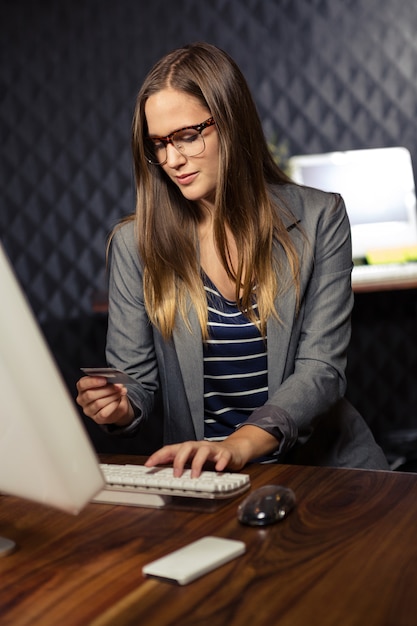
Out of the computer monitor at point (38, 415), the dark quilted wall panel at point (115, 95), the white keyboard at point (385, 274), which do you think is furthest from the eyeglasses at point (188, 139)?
the dark quilted wall panel at point (115, 95)

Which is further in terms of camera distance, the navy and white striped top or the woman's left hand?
the navy and white striped top

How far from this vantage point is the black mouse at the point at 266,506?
3.59 ft

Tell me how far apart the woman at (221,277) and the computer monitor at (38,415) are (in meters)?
0.75

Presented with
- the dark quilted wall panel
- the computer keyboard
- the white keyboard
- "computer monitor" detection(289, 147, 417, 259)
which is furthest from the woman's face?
the dark quilted wall panel

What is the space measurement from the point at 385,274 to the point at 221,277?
5.45 feet

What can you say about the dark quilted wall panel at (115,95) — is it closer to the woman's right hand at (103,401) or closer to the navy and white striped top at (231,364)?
the navy and white striped top at (231,364)

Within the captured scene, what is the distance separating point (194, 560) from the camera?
3.19ft

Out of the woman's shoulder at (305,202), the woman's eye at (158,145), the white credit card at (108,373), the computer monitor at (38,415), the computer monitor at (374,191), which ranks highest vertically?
the woman's eye at (158,145)

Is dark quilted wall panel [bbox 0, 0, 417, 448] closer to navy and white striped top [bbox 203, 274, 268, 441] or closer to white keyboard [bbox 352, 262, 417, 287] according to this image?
white keyboard [bbox 352, 262, 417, 287]

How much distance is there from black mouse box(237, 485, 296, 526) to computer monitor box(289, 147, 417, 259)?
8.84ft

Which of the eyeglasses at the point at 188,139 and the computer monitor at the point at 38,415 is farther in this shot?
the eyeglasses at the point at 188,139

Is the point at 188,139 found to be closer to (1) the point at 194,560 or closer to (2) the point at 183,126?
(2) the point at 183,126

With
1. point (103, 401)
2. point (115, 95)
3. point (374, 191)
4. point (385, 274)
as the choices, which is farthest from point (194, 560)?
point (115, 95)

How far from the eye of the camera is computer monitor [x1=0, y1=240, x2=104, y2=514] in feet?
2.59
